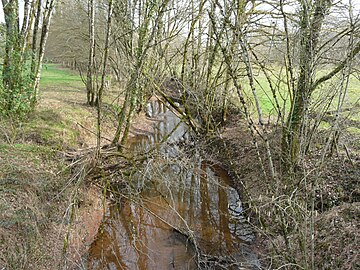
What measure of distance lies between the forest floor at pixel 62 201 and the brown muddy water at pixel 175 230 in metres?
0.50

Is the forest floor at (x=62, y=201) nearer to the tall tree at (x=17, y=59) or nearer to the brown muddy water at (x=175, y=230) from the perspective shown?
the brown muddy water at (x=175, y=230)

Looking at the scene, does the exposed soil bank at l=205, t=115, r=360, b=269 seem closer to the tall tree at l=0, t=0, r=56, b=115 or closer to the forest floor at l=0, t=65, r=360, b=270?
the forest floor at l=0, t=65, r=360, b=270

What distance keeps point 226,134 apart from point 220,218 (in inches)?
A: 243

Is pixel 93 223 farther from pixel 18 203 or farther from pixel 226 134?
pixel 226 134

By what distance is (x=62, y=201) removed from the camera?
7.27 m

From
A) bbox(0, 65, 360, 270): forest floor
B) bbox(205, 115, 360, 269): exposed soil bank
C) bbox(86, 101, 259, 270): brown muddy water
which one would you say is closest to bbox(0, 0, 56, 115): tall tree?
bbox(0, 65, 360, 270): forest floor

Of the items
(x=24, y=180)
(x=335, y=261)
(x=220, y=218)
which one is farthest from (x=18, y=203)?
(x=335, y=261)

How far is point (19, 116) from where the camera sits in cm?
1027

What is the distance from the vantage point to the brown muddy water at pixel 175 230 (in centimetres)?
668

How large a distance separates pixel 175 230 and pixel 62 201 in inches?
116

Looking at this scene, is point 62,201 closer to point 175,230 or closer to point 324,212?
point 175,230

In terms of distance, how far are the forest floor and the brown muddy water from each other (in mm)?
500

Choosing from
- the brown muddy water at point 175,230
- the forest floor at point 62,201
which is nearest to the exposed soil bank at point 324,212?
the forest floor at point 62,201

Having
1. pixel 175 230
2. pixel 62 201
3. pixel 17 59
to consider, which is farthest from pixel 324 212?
pixel 17 59
